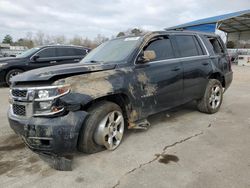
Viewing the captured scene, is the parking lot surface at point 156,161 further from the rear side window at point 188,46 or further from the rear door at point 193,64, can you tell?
the rear side window at point 188,46

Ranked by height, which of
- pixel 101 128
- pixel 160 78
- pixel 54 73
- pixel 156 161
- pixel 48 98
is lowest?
pixel 156 161

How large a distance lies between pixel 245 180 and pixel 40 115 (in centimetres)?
266

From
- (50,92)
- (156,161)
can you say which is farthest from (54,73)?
(156,161)

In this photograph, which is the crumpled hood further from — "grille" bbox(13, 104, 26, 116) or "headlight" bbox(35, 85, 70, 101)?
"grille" bbox(13, 104, 26, 116)

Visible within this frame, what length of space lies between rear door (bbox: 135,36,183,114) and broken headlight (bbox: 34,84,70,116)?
4.54ft

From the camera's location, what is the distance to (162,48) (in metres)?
4.71

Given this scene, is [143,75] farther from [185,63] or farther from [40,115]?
[40,115]

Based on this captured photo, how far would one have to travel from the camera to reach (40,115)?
3.20 metres

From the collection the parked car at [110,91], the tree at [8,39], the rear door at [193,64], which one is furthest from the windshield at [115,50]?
the tree at [8,39]

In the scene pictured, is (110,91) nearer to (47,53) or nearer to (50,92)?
(50,92)

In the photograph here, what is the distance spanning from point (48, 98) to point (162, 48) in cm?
245

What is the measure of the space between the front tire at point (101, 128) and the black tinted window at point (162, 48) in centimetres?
138

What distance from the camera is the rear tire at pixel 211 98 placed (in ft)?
18.6

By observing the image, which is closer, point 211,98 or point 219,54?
point 211,98
